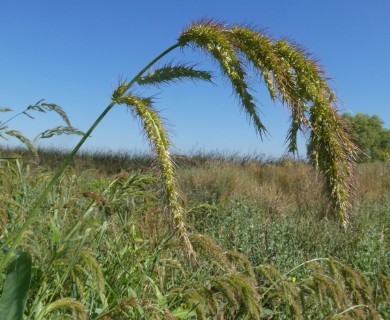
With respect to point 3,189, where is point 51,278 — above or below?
below

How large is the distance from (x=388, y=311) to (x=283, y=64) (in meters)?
2.62

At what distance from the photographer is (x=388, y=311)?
11.5ft

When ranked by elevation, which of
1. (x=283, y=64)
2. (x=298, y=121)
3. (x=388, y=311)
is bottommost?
A: (x=388, y=311)

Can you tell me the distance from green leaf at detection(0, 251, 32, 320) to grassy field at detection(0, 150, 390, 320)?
10 cm

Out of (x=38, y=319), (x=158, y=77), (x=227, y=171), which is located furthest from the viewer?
(x=227, y=171)

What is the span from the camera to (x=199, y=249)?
2.52 metres

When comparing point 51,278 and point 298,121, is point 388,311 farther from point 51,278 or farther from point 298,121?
point 298,121

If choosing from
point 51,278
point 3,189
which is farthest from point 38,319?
point 3,189

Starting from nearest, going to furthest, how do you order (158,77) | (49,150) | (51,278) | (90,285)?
(158,77)
(51,278)
(90,285)
(49,150)

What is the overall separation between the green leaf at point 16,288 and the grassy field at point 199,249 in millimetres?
100

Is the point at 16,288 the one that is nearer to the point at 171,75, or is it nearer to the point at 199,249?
→ the point at 171,75

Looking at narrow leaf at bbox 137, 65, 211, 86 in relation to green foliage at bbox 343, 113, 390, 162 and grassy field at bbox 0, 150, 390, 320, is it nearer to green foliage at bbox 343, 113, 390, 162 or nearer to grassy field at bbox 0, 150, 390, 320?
grassy field at bbox 0, 150, 390, 320

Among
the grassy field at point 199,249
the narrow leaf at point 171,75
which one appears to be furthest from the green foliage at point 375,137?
the narrow leaf at point 171,75

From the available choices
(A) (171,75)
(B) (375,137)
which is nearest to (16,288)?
(A) (171,75)
